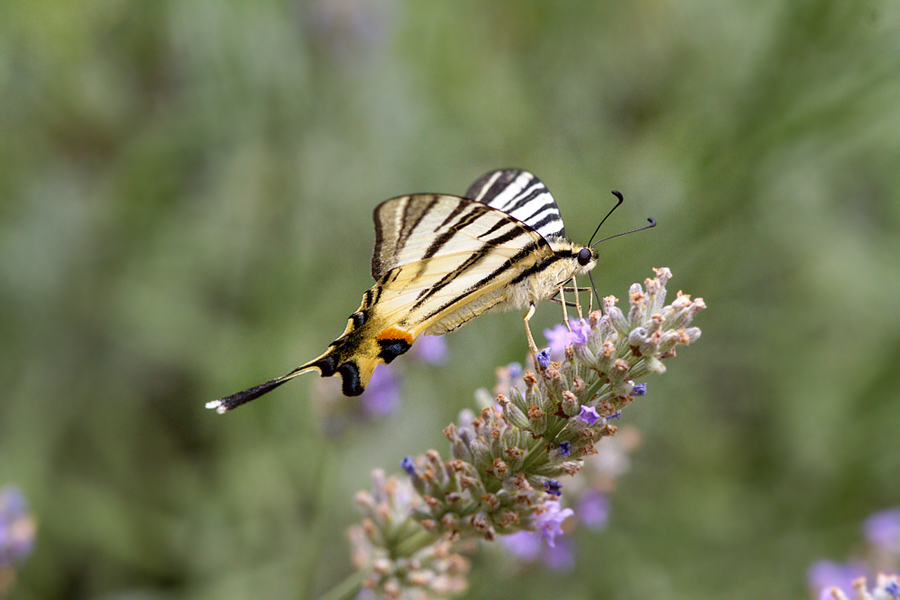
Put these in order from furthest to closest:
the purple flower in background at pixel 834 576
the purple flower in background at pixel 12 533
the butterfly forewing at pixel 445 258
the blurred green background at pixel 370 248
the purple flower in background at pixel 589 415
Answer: the blurred green background at pixel 370 248, the purple flower in background at pixel 834 576, the purple flower in background at pixel 12 533, the butterfly forewing at pixel 445 258, the purple flower in background at pixel 589 415

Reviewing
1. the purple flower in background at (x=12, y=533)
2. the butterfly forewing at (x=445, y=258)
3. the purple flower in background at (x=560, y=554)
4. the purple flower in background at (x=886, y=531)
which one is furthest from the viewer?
the purple flower in background at (x=886, y=531)

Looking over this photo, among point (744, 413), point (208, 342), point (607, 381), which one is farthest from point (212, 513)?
point (744, 413)

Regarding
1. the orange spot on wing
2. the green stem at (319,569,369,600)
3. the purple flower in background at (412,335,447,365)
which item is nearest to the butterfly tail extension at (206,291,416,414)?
the orange spot on wing

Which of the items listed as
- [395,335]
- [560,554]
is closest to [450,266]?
[395,335]

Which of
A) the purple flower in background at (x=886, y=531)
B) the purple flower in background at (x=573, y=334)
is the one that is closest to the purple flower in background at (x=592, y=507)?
the purple flower in background at (x=573, y=334)

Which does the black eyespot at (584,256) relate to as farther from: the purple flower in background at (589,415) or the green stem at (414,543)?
the green stem at (414,543)

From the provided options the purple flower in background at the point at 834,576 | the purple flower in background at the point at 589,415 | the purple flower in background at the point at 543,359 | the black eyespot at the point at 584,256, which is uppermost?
the black eyespot at the point at 584,256
